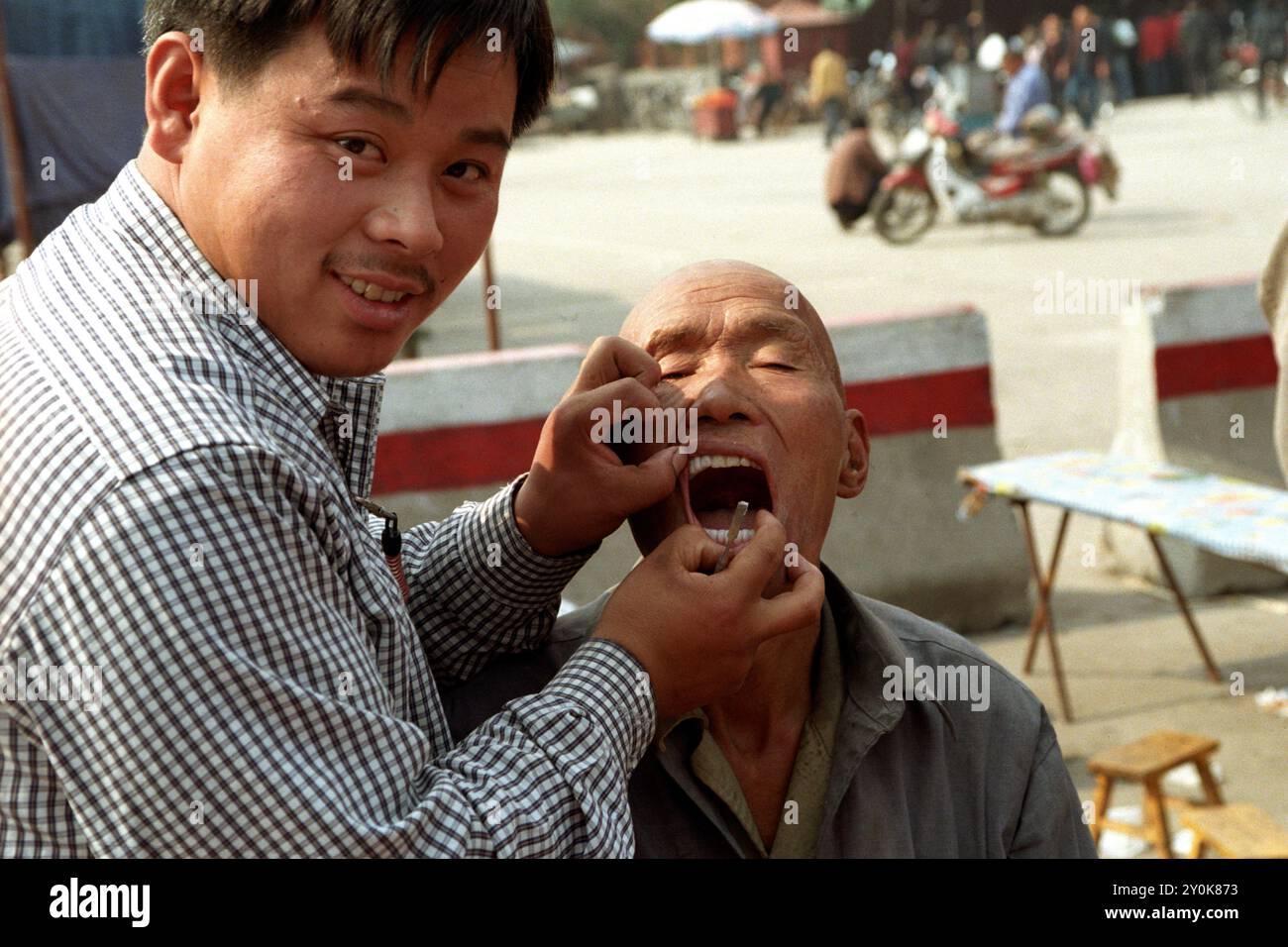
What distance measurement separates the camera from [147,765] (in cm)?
142

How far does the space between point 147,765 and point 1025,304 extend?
1203 centimetres

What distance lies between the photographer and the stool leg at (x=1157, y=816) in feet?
14.5

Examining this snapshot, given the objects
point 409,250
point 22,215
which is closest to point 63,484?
point 409,250

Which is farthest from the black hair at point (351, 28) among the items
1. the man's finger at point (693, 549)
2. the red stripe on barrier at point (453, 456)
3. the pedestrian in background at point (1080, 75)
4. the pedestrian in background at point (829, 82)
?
the pedestrian in background at point (1080, 75)

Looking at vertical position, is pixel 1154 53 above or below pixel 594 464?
above

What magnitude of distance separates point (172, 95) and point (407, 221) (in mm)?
314

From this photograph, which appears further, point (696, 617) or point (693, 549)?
point (693, 549)

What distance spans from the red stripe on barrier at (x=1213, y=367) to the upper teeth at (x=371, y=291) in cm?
553

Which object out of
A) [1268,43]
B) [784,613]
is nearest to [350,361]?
[784,613]

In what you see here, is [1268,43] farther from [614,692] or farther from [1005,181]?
[614,692]

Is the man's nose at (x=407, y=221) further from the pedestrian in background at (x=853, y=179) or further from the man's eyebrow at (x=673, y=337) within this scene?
the pedestrian in background at (x=853, y=179)

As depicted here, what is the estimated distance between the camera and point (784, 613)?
181 cm

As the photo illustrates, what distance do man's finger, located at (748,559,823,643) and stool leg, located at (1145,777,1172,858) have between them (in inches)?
116

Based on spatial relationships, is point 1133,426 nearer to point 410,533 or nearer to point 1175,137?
point 410,533
